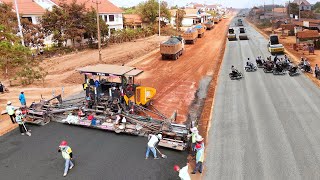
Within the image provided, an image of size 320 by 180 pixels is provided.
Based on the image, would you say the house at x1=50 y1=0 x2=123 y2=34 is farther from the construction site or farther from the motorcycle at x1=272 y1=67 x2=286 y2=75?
the motorcycle at x1=272 y1=67 x2=286 y2=75

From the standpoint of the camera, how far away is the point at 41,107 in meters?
19.2

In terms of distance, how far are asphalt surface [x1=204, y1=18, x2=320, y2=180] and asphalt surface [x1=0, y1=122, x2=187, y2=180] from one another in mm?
2368

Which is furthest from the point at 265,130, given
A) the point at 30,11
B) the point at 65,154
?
the point at 30,11

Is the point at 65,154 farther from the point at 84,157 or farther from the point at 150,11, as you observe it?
the point at 150,11

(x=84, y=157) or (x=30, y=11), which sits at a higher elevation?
(x=30, y=11)

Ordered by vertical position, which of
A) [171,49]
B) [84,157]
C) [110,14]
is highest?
[110,14]

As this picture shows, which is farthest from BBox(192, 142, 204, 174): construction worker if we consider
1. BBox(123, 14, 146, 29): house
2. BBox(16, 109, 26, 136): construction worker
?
BBox(123, 14, 146, 29): house

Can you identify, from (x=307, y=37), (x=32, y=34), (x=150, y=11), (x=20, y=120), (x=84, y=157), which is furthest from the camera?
(x=150, y=11)

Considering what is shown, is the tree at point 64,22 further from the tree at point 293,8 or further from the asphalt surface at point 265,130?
the tree at point 293,8

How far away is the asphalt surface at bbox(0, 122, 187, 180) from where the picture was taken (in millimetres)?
12680

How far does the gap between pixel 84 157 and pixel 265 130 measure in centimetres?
987

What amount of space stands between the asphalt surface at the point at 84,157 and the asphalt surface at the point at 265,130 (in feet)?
7.77

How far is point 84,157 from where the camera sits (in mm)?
14148

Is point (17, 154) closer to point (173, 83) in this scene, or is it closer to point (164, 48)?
point (173, 83)
